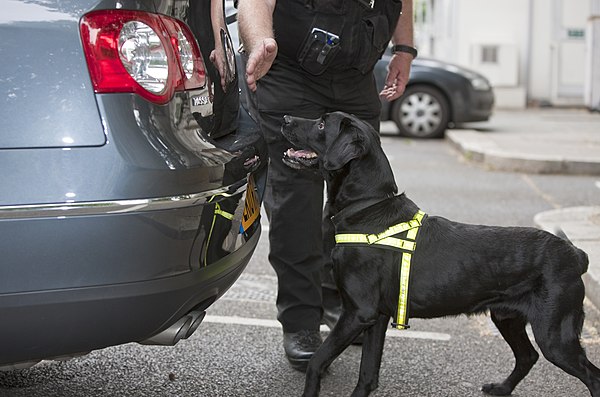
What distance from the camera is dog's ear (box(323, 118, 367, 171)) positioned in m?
3.41

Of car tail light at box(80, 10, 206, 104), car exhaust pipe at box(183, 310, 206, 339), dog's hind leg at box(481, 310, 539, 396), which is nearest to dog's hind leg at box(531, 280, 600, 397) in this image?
dog's hind leg at box(481, 310, 539, 396)

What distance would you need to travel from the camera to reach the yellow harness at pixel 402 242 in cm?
339

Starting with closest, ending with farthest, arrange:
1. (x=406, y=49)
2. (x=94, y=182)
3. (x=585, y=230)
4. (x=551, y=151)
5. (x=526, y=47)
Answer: (x=94, y=182) < (x=406, y=49) < (x=585, y=230) < (x=551, y=151) < (x=526, y=47)

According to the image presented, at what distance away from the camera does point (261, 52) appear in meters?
3.53

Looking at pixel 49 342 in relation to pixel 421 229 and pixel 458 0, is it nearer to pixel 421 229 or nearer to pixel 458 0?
pixel 421 229

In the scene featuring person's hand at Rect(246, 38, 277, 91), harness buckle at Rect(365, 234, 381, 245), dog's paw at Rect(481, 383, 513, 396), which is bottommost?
dog's paw at Rect(481, 383, 513, 396)

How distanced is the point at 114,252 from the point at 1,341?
400 millimetres

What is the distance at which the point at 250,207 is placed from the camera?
3408mm

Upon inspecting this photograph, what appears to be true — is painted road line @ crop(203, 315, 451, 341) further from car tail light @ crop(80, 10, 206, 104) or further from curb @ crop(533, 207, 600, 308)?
car tail light @ crop(80, 10, 206, 104)

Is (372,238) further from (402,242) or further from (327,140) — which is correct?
(327,140)

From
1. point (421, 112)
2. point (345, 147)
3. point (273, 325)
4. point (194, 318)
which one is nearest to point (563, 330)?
point (345, 147)

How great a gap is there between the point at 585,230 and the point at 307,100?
286cm

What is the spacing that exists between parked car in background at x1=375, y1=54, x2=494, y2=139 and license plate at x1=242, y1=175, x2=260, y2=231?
9719mm

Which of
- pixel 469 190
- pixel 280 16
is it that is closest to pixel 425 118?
pixel 469 190
